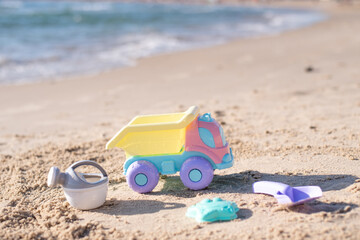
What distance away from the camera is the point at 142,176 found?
3043 millimetres

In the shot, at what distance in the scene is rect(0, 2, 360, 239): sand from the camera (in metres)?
2.59

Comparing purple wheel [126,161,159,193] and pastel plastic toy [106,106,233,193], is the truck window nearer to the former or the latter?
pastel plastic toy [106,106,233,193]

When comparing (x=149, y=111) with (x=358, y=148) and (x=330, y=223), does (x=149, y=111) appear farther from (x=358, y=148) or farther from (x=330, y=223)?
(x=330, y=223)

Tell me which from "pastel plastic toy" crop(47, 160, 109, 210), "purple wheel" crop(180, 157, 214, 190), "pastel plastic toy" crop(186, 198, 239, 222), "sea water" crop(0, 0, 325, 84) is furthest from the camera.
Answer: "sea water" crop(0, 0, 325, 84)

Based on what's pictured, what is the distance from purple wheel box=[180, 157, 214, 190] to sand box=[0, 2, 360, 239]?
8 centimetres

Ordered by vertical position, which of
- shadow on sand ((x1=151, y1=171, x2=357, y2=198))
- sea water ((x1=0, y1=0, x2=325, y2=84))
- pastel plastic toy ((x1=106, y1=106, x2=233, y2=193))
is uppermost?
sea water ((x1=0, y1=0, x2=325, y2=84))

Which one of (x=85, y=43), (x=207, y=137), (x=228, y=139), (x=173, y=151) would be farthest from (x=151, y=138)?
(x=85, y=43)

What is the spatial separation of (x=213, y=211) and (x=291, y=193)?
0.56 metres

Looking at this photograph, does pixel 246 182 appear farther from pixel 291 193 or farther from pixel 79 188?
pixel 79 188

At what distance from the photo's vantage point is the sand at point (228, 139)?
2586mm

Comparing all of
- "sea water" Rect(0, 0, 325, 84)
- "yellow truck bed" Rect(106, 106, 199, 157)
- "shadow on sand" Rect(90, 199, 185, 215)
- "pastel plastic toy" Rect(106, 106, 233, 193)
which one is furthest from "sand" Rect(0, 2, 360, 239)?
"sea water" Rect(0, 0, 325, 84)

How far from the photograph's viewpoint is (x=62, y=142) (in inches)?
173

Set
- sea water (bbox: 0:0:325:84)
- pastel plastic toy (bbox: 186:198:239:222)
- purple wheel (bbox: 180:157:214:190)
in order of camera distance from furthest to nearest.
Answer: sea water (bbox: 0:0:325:84), purple wheel (bbox: 180:157:214:190), pastel plastic toy (bbox: 186:198:239:222)

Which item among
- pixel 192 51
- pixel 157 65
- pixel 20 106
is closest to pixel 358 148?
pixel 20 106
